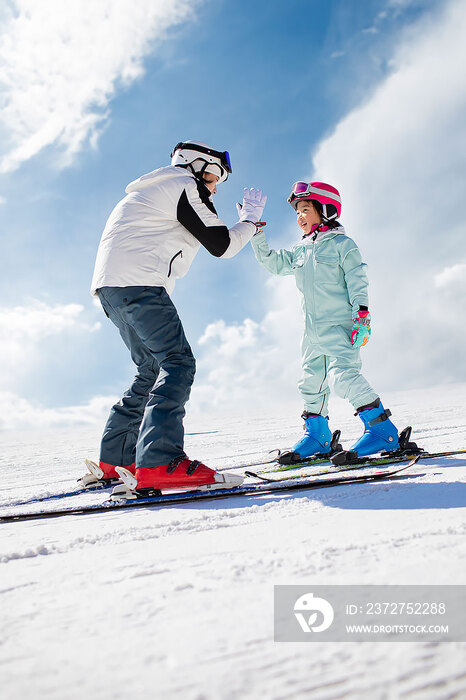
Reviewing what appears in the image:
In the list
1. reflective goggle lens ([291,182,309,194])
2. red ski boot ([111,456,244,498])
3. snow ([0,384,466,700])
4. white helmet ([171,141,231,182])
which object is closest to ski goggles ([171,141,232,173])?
white helmet ([171,141,231,182])

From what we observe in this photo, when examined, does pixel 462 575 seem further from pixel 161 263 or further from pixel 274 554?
pixel 161 263

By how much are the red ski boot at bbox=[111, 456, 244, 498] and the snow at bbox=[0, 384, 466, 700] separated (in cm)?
33

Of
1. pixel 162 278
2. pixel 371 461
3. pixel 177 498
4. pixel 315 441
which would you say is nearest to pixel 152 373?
pixel 162 278

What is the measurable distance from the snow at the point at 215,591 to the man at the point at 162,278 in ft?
1.33

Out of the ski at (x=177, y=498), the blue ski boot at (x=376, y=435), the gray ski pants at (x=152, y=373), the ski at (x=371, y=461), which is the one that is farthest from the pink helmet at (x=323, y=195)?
the ski at (x=177, y=498)

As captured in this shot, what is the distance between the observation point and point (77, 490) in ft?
9.34

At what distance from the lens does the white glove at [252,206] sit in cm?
350

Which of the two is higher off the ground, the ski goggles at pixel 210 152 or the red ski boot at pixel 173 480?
the ski goggles at pixel 210 152

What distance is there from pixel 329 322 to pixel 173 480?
6.30 ft

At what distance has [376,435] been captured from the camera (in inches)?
128

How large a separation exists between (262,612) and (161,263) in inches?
85.0

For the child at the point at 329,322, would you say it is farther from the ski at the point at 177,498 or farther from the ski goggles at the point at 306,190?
the ski at the point at 177,498

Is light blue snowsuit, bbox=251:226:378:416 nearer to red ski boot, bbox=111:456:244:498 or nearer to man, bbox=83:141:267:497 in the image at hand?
man, bbox=83:141:267:497

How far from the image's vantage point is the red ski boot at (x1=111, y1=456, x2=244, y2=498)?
2.30 metres
